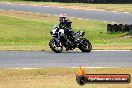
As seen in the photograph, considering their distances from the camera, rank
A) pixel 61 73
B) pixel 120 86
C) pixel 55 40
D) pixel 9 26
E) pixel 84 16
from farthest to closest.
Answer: pixel 84 16 → pixel 9 26 → pixel 55 40 → pixel 61 73 → pixel 120 86

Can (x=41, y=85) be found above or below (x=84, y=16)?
above

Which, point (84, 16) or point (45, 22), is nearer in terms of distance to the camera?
point (45, 22)

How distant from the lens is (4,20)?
3700cm

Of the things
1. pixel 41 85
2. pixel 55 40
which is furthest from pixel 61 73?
pixel 55 40

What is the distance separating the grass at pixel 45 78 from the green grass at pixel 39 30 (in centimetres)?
1000

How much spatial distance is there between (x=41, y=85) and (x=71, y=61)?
16.0 ft

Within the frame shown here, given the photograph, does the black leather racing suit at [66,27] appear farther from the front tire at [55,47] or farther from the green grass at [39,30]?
the green grass at [39,30]

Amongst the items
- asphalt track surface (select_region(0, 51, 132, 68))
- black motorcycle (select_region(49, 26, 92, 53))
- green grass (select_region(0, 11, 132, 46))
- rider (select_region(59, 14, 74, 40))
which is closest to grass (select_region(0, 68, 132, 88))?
asphalt track surface (select_region(0, 51, 132, 68))

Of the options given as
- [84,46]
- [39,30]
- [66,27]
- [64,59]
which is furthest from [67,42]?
[39,30]

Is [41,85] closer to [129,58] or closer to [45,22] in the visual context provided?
[129,58]

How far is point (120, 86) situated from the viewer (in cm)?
1115

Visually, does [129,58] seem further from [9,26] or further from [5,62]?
[9,26]

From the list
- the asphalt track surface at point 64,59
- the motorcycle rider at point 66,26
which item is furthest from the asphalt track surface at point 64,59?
the motorcycle rider at point 66,26

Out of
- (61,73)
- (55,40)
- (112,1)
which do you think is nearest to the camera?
(61,73)
